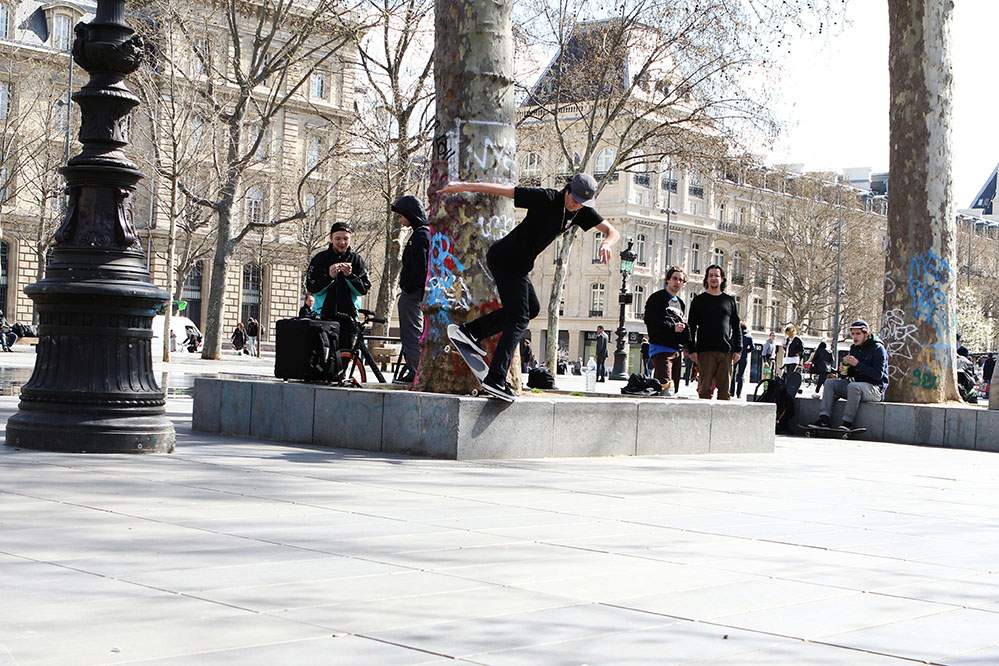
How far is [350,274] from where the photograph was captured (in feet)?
38.1

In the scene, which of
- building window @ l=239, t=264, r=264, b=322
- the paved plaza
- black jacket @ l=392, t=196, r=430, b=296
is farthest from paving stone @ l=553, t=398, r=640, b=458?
building window @ l=239, t=264, r=264, b=322

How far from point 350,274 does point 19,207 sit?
176 ft

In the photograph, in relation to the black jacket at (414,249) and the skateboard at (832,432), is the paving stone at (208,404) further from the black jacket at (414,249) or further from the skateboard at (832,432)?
the skateboard at (832,432)

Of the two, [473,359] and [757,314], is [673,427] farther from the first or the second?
[757,314]

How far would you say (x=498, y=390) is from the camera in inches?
382

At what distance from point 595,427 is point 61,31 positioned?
58179 millimetres

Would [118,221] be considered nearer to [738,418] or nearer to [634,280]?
[738,418]

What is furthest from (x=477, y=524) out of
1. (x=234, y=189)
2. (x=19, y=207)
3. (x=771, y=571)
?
(x=19, y=207)

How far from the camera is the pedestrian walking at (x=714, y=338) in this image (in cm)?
1445

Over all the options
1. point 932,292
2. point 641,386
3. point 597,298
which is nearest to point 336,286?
point 641,386

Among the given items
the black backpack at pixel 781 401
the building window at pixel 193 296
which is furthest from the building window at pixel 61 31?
the black backpack at pixel 781 401

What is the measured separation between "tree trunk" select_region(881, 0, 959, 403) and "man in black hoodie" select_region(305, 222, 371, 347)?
878 centimetres

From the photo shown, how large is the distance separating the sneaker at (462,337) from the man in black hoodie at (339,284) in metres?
1.95

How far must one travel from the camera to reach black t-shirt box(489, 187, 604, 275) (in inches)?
368
